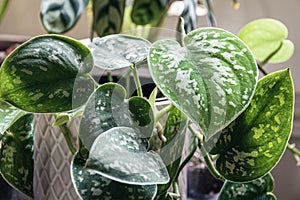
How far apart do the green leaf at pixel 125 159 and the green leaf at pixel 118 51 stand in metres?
0.05

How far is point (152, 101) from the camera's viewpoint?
397mm

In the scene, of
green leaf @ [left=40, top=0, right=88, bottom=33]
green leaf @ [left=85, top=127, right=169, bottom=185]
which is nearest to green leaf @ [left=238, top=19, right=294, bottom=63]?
green leaf @ [left=40, top=0, right=88, bottom=33]

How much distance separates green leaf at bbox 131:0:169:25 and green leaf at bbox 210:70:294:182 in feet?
0.96

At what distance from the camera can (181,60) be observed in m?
0.32

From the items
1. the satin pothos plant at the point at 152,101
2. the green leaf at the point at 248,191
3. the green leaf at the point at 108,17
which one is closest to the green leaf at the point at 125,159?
the satin pothos plant at the point at 152,101

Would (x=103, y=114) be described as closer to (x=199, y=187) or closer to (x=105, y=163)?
(x=105, y=163)

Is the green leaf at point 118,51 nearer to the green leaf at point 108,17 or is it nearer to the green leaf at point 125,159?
the green leaf at point 125,159

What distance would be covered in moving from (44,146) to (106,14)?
0.17 metres

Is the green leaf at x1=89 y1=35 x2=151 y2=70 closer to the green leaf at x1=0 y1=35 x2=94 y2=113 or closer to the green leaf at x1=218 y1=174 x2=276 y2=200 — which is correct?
the green leaf at x1=0 y1=35 x2=94 y2=113

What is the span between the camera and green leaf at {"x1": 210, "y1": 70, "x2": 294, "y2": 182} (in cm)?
34

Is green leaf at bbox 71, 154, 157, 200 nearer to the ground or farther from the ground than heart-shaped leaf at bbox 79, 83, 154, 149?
nearer to the ground

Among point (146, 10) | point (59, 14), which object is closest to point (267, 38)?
point (146, 10)

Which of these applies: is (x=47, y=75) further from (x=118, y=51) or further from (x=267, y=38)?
(x=267, y=38)

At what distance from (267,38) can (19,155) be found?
35 cm
